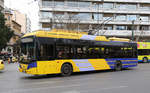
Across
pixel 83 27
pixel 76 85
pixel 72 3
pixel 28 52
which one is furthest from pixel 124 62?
pixel 72 3

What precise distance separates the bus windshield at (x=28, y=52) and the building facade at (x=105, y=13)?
93.4ft

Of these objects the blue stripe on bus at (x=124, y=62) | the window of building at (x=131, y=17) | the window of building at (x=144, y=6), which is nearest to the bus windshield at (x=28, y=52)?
the blue stripe on bus at (x=124, y=62)

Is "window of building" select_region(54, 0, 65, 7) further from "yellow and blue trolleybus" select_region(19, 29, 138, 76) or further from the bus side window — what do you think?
the bus side window

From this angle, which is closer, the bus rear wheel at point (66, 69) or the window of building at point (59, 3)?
the bus rear wheel at point (66, 69)

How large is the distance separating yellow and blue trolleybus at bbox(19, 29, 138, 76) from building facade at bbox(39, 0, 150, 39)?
24618mm

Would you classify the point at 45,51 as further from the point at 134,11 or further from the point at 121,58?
the point at 134,11

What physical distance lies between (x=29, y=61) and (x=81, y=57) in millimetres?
3946

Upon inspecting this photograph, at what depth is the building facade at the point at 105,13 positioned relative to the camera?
4044cm

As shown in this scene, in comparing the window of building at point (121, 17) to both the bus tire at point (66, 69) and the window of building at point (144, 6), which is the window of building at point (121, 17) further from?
the bus tire at point (66, 69)

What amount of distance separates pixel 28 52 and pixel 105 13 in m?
35.8

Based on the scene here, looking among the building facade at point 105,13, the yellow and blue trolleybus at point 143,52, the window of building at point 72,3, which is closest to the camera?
the yellow and blue trolleybus at point 143,52

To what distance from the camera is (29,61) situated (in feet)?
34.3

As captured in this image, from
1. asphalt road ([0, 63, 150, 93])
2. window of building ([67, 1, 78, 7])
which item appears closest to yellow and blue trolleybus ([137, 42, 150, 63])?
asphalt road ([0, 63, 150, 93])

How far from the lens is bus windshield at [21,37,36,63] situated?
10416mm
